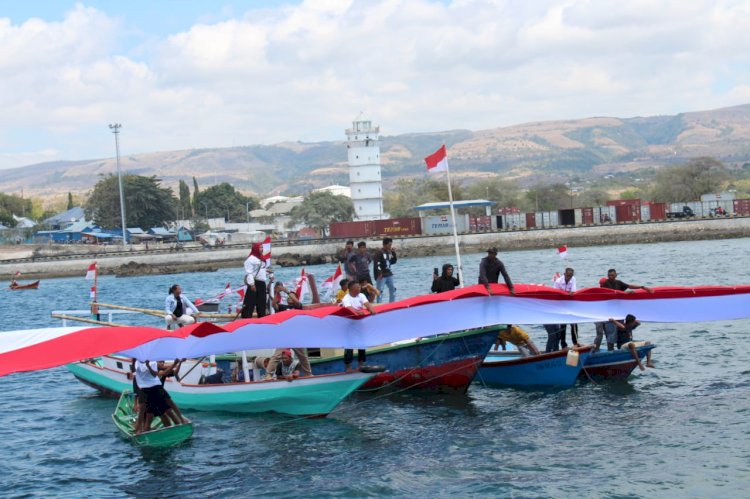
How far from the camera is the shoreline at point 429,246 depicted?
10312cm

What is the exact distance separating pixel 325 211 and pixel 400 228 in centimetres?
4488

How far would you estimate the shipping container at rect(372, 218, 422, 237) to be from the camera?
377 feet

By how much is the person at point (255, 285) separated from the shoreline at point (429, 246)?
3186 inches

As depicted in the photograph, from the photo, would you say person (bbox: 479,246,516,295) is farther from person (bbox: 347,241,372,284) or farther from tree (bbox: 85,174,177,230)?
tree (bbox: 85,174,177,230)

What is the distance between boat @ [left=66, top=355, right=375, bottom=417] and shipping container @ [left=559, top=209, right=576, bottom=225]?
317 ft

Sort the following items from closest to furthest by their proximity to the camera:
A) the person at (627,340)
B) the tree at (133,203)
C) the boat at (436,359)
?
the person at (627,340)
the boat at (436,359)
the tree at (133,203)

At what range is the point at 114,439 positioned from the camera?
20.4 m

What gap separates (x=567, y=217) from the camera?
115m

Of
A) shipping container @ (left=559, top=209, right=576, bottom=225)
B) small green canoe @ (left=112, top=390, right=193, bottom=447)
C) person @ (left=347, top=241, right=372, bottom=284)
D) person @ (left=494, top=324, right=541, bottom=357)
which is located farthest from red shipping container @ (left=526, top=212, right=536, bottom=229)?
small green canoe @ (left=112, top=390, right=193, bottom=447)

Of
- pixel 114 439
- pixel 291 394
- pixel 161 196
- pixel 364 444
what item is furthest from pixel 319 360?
pixel 161 196

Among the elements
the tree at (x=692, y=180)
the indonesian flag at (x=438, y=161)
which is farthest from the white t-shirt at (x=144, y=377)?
the tree at (x=692, y=180)

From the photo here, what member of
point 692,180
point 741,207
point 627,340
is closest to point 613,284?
point 627,340

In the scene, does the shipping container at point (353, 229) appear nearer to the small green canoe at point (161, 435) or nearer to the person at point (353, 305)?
the person at point (353, 305)

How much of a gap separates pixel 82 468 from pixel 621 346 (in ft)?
40.5
